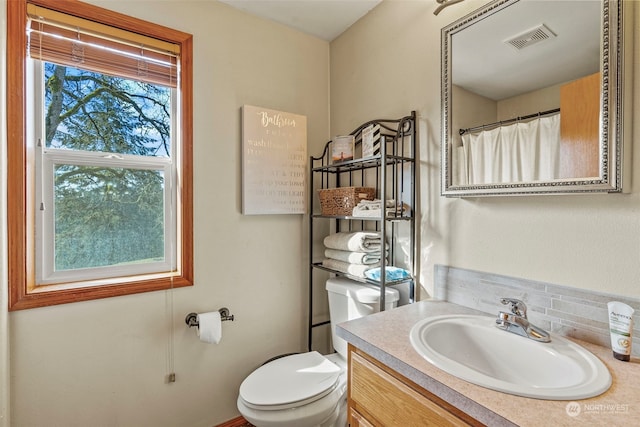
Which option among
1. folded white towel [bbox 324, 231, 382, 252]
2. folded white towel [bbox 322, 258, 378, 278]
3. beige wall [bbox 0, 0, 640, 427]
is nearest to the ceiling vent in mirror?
beige wall [bbox 0, 0, 640, 427]

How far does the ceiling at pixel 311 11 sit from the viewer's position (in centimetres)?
165

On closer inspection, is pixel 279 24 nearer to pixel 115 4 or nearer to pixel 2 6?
pixel 115 4

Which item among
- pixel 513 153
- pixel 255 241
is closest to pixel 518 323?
pixel 513 153

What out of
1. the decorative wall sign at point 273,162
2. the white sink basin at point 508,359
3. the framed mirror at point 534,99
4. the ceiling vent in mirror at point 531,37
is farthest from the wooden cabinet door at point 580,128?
the decorative wall sign at point 273,162

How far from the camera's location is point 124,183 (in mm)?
1473

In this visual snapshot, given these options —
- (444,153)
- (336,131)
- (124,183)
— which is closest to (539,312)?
(444,153)

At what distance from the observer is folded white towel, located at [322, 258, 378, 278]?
149 cm

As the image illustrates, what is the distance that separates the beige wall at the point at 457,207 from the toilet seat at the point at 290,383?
0.59 m

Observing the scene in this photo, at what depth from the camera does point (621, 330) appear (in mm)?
806

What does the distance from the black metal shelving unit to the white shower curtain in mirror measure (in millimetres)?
300

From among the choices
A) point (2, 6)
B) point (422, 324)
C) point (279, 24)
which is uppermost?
point (279, 24)

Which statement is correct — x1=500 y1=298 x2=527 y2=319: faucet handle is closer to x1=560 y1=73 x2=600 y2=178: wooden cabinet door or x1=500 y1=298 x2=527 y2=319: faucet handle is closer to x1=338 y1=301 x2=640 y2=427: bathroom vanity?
x1=338 y1=301 x2=640 y2=427: bathroom vanity

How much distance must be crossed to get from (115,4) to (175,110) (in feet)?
1.60

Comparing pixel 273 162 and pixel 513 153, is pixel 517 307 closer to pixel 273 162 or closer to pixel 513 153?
pixel 513 153
